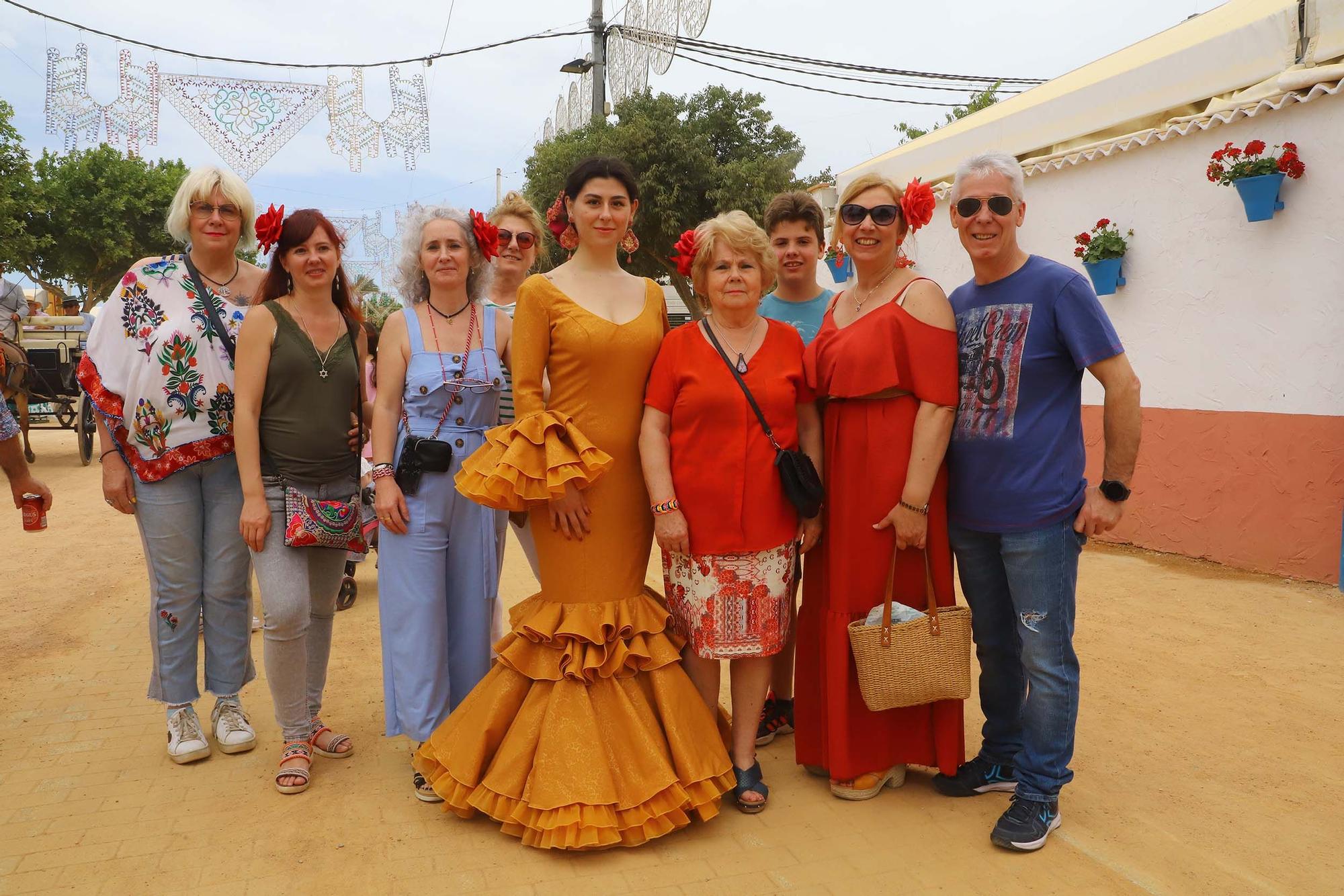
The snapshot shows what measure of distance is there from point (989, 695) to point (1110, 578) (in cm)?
381

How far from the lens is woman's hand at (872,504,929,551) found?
3094 millimetres

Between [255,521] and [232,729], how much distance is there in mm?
1013

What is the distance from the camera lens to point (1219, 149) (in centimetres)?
661

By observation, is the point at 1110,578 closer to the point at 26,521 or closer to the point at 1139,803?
the point at 1139,803

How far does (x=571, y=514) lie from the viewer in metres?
3.12

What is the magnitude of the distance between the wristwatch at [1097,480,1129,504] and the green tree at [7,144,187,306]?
26.1 meters

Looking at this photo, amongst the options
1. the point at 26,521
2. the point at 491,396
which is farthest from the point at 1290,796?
the point at 26,521

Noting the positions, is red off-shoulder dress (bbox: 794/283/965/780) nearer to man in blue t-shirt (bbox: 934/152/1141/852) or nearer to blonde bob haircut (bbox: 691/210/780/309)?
man in blue t-shirt (bbox: 934/152/1141/852)

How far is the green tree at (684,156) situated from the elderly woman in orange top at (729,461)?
14.2 metres

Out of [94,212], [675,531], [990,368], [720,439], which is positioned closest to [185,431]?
[675,531]

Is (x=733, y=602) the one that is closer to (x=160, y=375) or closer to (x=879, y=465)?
(x=879, y=465)

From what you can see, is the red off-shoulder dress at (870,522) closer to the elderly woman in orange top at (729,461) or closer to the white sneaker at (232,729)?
the elderly woman in orange top at (729,461)

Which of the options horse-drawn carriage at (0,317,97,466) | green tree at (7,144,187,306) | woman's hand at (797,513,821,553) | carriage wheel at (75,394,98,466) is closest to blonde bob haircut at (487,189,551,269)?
woman's hand at (797,513,821,553)

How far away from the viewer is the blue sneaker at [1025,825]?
2947 millimetres
